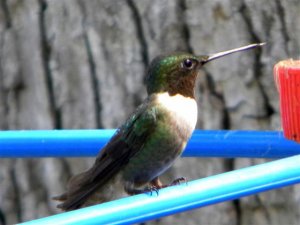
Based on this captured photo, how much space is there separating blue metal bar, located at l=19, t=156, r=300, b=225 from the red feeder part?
0.33 m

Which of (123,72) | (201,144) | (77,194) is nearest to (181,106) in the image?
(201,144)

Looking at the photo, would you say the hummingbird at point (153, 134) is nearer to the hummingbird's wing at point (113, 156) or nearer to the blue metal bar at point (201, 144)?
the hummingbird's wing at point (113, 156)

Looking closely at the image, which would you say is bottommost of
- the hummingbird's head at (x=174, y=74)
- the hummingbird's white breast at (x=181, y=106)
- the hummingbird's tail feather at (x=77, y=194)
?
the hummingbird's tail feather at (x=77, y=194)

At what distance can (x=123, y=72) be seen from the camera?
17.3 ft

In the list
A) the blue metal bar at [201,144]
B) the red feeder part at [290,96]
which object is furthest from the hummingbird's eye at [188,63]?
the red feeder part at [290,96]

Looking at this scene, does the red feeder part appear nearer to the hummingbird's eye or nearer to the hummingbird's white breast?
the hummingbird's white breast

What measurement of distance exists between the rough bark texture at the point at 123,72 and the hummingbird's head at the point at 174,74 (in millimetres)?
674

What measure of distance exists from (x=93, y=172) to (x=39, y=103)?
130 cm

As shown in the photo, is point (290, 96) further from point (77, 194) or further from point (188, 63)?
point (77, 194)

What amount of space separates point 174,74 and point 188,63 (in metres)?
0.10

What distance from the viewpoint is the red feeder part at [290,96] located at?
3787 mm

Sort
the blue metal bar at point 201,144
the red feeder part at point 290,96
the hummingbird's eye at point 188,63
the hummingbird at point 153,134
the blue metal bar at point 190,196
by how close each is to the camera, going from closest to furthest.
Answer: the blue metal bar at point 190,196 < the red feeder part at point 290,96 < the blue metal bar at point 201,144 < the hummingbird at point 153,134 < the hummingbird's eye at point 188,63

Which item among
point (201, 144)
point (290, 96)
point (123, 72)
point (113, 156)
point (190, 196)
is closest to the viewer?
point (190, 196)

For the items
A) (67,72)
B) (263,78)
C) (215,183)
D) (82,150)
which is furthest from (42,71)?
(215,183)
